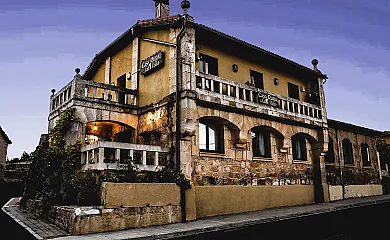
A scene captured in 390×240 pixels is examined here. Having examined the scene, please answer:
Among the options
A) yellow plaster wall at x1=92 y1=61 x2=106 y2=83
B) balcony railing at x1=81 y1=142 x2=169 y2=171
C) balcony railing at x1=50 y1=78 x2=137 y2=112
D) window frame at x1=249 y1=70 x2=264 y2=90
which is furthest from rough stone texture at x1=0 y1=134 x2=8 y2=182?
window frame at x1=249 y1=70 x2=264 y2=90

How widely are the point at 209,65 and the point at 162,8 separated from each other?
3.81m

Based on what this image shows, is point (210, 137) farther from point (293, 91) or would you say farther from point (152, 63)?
point (293, 91)

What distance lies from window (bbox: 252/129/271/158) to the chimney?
6.71 meters

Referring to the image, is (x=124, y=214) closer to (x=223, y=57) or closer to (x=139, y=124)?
(x=139, y=124)

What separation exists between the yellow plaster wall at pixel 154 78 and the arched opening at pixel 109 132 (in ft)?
4.39

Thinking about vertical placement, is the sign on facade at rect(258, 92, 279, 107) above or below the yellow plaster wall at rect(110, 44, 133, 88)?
below

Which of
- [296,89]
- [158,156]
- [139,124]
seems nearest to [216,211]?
[158,156]

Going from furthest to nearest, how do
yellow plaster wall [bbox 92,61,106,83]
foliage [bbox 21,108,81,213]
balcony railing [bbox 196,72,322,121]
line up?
yellow plaster wall [bbox 92,61,106,83] < balcony railing [bbox 196,72,322,121] < foliage [bbox 21,108,81,213]

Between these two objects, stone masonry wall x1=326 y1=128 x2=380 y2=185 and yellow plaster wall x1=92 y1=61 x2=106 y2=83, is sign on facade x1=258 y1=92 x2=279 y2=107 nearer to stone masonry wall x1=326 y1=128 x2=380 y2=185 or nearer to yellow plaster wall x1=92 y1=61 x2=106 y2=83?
stone masonry wall x1=326 y1=128 x2=380 y2=185

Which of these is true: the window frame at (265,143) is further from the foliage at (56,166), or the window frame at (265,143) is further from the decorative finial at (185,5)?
the foliage at (56,166)

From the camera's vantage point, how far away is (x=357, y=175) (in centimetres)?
1878

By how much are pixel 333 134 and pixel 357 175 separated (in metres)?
3.14

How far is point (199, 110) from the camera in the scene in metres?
11.2

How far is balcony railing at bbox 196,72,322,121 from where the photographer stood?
11664mm
